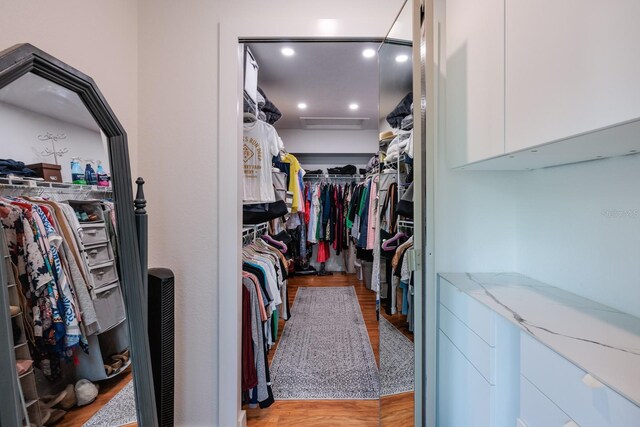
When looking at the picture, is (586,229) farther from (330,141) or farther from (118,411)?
(330,141)

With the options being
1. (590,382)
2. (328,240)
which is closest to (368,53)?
(590,382)

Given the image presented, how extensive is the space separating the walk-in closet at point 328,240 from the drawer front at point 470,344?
0.17 metres

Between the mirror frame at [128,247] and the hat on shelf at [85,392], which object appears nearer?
the hat on shelf at [85,392]

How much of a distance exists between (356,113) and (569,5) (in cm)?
315

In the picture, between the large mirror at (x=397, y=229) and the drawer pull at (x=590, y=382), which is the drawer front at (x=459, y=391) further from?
the drawer pull at (x=590, y=382)

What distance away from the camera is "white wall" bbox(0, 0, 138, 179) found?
860mm

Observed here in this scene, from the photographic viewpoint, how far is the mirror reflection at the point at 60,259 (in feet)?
2.25

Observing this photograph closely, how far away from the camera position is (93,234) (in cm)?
91

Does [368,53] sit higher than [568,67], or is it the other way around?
[368,53]

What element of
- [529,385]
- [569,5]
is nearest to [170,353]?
[529,385]

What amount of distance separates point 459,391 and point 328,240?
3.26 meters

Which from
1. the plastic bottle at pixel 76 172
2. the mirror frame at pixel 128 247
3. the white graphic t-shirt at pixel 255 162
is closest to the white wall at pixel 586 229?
the white graphic t-shirt at pixel 255 162

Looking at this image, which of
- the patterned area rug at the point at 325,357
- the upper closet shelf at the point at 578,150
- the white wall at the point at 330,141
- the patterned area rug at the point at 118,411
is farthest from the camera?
the white wall at the point at 330,141

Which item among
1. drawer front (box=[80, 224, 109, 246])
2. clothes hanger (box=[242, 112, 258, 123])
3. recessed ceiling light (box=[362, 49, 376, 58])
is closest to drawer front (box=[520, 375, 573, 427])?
drawer front (box=[80, 224, 109, 246])
